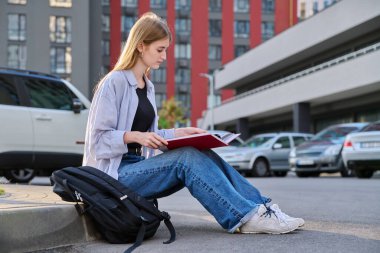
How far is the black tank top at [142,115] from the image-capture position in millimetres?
4367

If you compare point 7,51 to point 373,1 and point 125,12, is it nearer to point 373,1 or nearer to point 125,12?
point 125,12

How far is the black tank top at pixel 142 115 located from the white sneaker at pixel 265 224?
0.99 meters

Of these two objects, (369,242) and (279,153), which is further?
(279,153)

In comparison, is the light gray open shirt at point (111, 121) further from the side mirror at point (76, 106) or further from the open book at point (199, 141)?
the side mirror at point (76, 106)

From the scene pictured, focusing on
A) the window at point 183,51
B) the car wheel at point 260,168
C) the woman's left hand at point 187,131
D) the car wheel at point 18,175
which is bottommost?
the car wheel at point 260,168

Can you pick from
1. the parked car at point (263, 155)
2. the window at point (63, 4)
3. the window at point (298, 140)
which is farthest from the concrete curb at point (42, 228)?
the window at point (63, 4)

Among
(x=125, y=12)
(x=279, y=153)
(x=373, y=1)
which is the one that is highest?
(x=125, y=12)

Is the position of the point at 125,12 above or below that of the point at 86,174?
above

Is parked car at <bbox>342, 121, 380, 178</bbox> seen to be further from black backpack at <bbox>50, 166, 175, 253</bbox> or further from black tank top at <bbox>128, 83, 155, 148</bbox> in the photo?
black backpack at <bbox>50, 166, 175, 253</bbox>

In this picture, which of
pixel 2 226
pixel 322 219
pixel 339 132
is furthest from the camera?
pixel 339 132

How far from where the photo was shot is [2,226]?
11.8ft

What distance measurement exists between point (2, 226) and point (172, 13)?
6710 cm

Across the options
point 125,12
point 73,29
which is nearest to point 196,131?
point 73,29

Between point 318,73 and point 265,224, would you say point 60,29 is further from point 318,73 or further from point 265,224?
point 265,224
